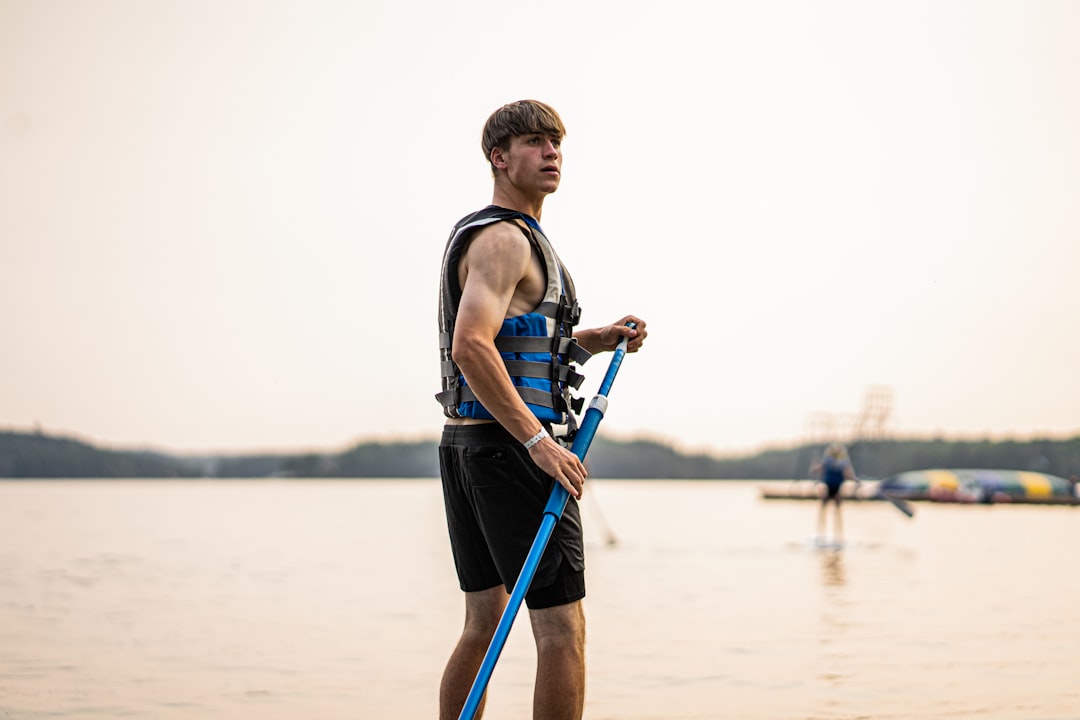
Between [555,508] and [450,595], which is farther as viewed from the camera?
[450,595]

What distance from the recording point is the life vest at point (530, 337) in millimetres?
3537

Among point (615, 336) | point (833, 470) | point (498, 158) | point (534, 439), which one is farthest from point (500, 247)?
point (833, 470)

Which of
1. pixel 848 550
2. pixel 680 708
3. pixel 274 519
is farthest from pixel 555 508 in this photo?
pixel 274 519

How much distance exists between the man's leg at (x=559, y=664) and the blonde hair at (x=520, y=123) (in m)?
1.23

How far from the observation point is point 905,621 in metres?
8.86

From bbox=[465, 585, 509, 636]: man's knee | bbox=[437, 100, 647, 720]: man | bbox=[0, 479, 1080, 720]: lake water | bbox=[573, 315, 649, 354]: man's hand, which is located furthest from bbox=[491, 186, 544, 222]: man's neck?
bbox=[0, 479, 1080, 720]: lake water

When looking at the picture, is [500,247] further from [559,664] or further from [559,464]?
[559,664]

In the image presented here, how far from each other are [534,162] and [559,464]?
2.71 ft

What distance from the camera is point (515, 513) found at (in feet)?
11.5

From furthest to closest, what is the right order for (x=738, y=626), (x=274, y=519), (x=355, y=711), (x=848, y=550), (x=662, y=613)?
(x=274, y=519)
(x=848, y=550)
(x=662, y=613)
(x=738, y=626)
(x=355, y=711)

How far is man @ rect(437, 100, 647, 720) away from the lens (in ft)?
11.1

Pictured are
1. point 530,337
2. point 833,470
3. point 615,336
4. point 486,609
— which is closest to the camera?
point 530,337

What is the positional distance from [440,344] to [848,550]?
15.1 m

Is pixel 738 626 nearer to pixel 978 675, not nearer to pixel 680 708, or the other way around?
pixel 978 675
